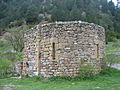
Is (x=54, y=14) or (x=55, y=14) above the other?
(x=54, y=14)

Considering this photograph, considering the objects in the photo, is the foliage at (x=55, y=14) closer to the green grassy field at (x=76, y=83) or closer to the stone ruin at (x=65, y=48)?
the stone ruin at (x=65, y=48)

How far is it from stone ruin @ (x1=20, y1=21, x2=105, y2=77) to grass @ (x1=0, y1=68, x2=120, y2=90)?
52cm

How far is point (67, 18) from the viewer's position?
203 ft

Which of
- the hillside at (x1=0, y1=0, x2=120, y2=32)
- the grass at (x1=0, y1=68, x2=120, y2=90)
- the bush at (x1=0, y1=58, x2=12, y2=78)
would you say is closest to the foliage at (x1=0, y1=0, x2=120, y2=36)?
the hillside at (x1=0, y1=0, x2=120, y2=32)

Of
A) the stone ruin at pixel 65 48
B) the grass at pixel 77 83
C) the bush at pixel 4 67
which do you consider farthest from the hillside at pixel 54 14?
the grass at pixel 77 83

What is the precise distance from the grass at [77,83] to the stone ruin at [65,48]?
0.52 metres

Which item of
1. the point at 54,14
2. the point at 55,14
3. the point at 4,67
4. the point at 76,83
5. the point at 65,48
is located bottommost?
the point at 76,83

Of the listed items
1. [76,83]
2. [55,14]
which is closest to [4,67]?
[76,83]

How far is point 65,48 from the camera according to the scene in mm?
14922

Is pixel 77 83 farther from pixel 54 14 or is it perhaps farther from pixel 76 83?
pixel 54 14

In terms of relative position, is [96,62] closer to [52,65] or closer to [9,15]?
[52,65]

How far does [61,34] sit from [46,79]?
2934mm

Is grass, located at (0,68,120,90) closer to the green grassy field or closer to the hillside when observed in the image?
the green grassy field

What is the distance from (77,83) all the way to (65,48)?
2569 mm
